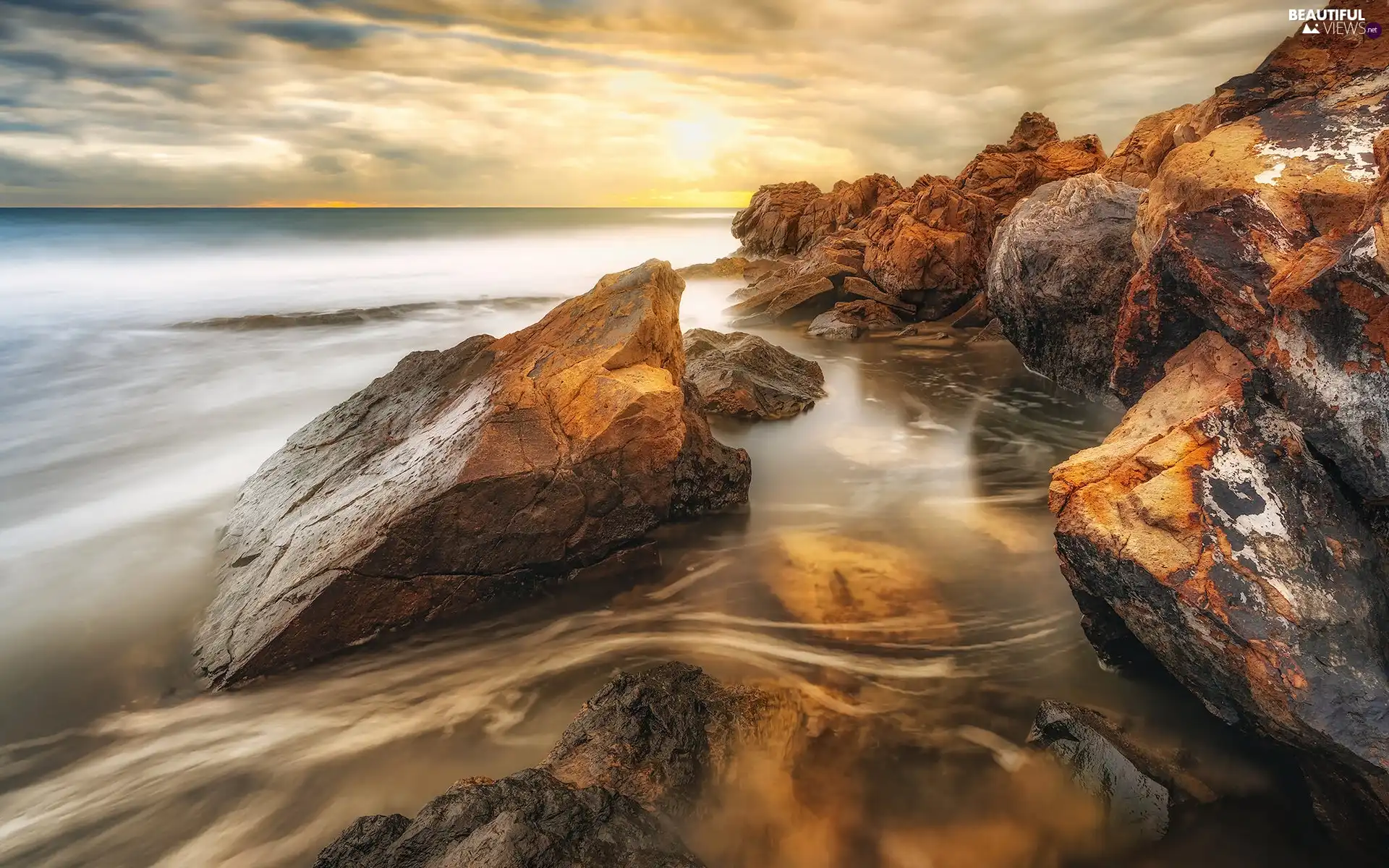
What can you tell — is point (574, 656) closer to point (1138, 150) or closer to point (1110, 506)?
point (1110, 506)

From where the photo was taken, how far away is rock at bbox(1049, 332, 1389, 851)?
95.6 inches

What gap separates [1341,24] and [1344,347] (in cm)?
268

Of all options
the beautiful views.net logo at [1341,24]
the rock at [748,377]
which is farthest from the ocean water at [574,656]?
the beautiful views.net logo at [1341,24]

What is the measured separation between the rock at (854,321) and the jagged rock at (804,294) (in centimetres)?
77

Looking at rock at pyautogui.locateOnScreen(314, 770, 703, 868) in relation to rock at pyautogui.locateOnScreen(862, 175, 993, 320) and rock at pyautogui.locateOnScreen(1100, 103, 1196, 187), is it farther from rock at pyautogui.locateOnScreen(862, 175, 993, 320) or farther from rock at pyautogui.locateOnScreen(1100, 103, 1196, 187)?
rock at pyautogui.locateOnScreen(862, 175, 993, 320)

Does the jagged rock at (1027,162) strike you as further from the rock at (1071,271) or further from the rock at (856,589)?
the rock at (856,589)

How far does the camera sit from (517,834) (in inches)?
82.1

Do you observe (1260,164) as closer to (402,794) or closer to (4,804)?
(402,794)

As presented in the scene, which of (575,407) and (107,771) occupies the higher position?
(575,407)

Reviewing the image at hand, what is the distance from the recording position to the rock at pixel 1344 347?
248 centimetres

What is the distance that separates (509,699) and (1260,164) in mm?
4688

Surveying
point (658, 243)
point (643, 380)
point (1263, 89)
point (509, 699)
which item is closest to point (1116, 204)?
point (1263, 89)

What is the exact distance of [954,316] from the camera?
13453 millimetres

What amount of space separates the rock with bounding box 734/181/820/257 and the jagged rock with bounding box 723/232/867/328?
34.8 feet
